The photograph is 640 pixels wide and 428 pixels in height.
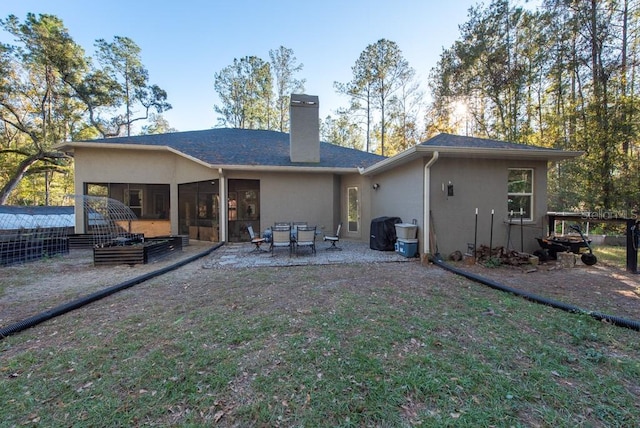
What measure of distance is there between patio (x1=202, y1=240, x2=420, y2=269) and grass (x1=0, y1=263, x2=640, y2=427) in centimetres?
258

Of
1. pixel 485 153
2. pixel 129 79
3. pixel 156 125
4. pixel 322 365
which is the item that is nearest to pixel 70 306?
pixel 322 365

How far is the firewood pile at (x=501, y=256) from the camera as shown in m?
6.46

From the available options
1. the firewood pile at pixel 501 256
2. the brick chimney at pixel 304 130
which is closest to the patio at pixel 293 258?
the firewood pile at pixel 501 256

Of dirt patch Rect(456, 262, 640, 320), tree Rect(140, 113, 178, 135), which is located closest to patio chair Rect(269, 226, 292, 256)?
dirt patch Rect(456, 262, 640, 320)

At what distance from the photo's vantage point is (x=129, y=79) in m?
21.5

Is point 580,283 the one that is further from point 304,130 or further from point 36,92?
point 36,92

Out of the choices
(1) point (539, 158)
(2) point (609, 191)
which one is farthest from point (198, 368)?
(2) point (609, 191)

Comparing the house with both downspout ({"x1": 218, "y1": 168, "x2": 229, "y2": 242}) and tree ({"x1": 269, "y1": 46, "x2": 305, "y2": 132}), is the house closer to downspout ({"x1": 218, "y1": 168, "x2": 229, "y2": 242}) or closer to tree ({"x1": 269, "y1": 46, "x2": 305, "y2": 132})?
downspout ({"x1": 218, "y1": 168, "x2": 229, "y2": 242})

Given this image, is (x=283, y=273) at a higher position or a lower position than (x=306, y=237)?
lower

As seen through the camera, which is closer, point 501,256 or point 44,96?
point 501,256

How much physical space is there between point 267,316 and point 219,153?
346 inches

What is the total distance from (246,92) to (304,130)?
14051mm

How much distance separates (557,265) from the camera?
648 centimetres

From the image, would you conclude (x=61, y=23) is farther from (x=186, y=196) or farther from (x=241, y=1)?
(x=186, y=196)
